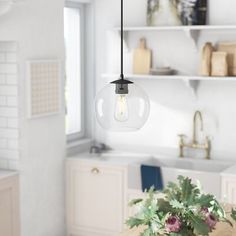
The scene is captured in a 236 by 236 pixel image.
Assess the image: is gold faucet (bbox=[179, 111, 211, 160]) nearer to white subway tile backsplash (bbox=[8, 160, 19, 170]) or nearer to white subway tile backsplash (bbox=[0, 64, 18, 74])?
white subway tile backsplash (bbox=[8, 160, 19, 170])

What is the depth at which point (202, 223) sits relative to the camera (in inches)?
101

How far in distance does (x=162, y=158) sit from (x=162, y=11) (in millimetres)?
1368

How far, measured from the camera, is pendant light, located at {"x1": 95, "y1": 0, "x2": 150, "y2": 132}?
2797 mm

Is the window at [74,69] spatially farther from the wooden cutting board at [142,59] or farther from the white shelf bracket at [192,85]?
the white shelf bracket at [192,85]

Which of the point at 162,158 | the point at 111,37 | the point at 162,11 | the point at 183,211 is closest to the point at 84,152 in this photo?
the point at 162,158

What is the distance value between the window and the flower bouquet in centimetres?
310

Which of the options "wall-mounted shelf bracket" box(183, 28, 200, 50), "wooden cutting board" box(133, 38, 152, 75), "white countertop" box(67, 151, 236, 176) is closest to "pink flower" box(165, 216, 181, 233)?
"white countertop" box(67, 151, 236, 176)

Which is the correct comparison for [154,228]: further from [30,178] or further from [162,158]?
[162,158]

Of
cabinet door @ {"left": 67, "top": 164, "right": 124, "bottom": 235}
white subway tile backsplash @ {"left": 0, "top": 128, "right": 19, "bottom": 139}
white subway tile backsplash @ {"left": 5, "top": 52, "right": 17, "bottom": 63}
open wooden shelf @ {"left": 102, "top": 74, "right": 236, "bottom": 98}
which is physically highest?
white subway tile backsplash @ {"left": 5, "top": 52, "right": 17, "bottom": 63}

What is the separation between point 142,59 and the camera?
17.9 feet

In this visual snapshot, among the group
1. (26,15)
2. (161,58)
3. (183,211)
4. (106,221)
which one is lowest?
(106,221)

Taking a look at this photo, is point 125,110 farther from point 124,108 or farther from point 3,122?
point 3,122

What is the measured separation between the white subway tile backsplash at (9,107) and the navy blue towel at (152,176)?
3.49ft

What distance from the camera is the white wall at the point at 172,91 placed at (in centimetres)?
520
